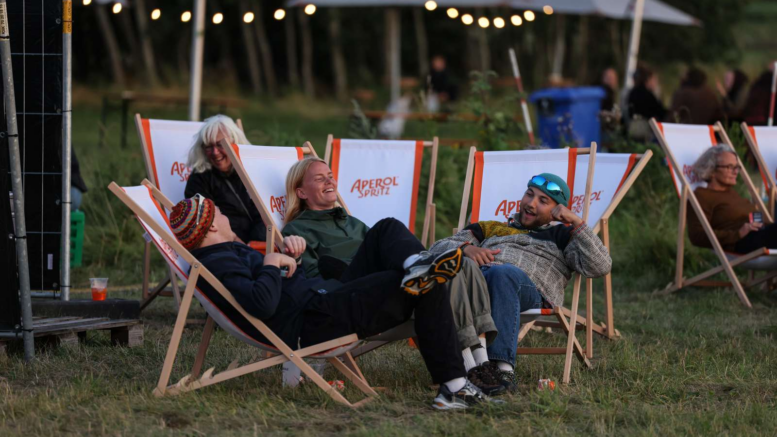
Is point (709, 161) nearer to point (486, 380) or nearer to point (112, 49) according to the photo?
point (486, 380)

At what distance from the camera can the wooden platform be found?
4551mm

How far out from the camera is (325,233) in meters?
4.63

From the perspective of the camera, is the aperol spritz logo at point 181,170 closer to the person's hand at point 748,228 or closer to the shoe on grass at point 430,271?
the shoe on grass at point 430,271

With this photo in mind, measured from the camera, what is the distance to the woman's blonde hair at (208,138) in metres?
5.51

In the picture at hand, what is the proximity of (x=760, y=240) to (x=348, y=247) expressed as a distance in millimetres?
2857

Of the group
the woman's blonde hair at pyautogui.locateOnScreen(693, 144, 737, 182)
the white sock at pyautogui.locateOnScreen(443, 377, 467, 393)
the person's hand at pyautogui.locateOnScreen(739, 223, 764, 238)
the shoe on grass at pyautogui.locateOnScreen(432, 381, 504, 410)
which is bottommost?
the shoe on grass at pyautogui.locateOnScreen(432, 381, 504, 410)

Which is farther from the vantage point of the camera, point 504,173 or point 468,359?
point 504,173

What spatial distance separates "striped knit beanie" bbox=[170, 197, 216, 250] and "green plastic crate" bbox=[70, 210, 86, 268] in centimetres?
307

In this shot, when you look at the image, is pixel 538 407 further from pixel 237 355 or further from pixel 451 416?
pixel 237 355

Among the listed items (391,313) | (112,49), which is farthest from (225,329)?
(112,49)

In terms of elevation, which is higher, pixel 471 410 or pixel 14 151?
pixel 14 151

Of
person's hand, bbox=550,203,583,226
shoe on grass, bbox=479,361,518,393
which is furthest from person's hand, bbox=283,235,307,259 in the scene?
person's hand, bbox=550,203,583,226

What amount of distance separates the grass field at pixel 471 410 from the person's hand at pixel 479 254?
1.64ft

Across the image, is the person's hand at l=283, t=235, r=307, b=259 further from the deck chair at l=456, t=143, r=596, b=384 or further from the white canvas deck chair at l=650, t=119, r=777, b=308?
the white canvas deck chair at l=650, t=119, r=777, b=308
